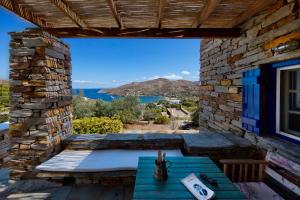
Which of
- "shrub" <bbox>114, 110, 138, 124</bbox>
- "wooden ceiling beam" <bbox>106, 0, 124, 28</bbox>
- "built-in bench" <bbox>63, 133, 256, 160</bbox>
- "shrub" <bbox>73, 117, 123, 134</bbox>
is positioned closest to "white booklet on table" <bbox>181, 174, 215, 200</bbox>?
"built-in bench" <bbox>63, 133, 256, 160</bbox>

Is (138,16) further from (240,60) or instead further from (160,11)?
(240,60)

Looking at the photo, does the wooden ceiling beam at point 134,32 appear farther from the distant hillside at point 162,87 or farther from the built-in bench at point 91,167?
the distant hillside at point 162,87

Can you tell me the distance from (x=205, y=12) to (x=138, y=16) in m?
0.97

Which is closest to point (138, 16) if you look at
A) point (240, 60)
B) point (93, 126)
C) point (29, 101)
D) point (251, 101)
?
point (240, 60)

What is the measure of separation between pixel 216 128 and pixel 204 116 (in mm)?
862

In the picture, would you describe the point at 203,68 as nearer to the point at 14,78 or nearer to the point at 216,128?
the point at 216,128

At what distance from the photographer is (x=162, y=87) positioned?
35.6 m

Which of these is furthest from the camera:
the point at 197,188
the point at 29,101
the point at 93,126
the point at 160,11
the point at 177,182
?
the point at 93,126

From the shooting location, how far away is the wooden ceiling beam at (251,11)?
10.3ft

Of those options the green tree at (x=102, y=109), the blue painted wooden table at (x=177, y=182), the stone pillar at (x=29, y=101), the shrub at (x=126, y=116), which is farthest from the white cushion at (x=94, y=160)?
the green tree at (x=102, y=109)

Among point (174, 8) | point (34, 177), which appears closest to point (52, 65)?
point (34, 177)

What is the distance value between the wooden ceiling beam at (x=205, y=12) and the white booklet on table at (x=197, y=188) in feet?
6.79

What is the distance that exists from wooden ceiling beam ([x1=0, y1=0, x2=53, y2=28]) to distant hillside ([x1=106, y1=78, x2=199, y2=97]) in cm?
2607

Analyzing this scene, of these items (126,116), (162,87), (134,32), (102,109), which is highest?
(134,32)
